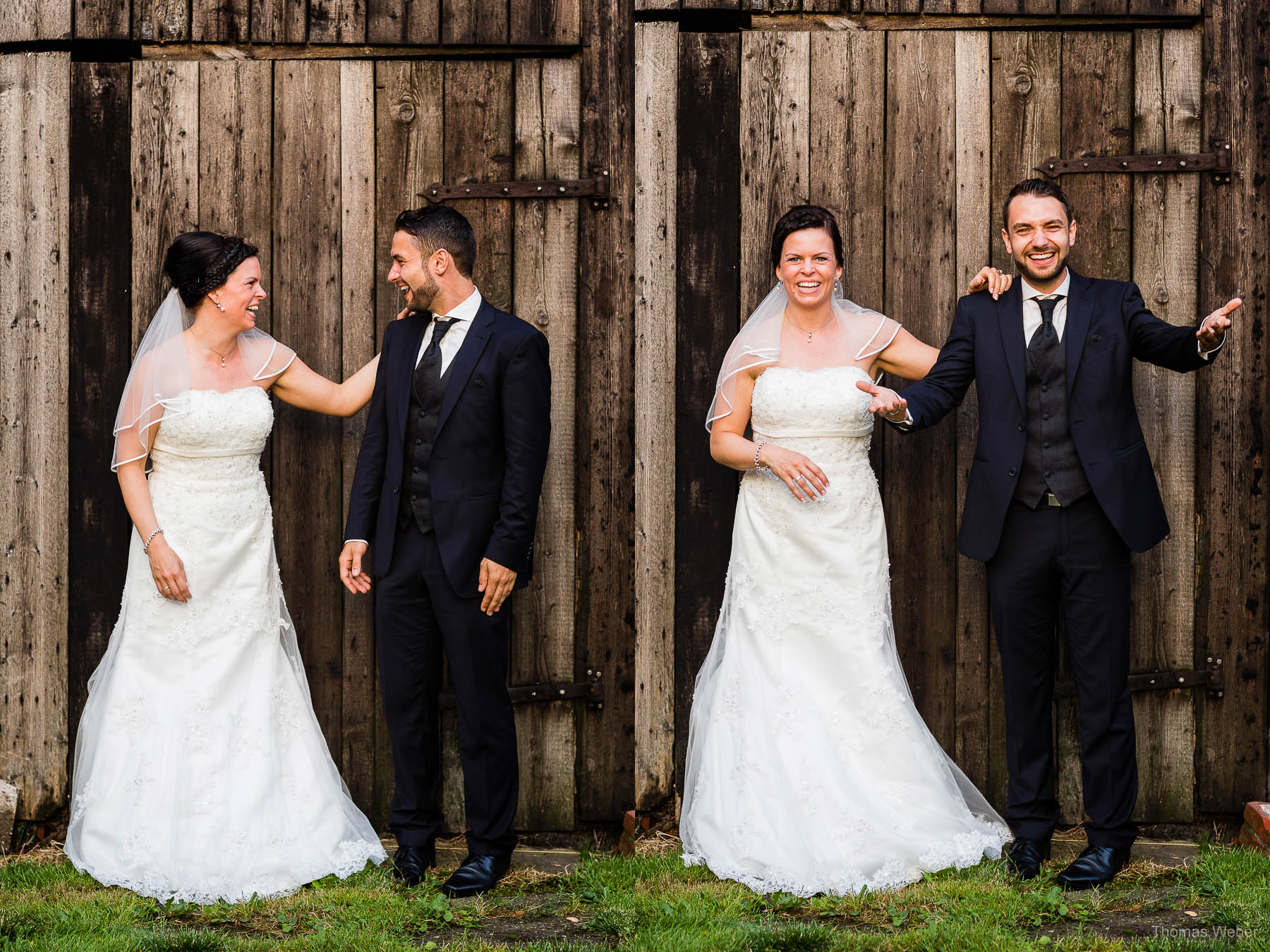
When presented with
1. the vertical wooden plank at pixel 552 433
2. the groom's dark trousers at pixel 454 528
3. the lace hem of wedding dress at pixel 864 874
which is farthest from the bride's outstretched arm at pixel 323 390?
the lace hem of wedding dress at pixel 864 874

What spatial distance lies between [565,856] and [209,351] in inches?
93.6

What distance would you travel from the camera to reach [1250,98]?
189 inches

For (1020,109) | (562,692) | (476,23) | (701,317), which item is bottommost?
(562,692)

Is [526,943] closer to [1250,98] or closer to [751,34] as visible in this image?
[751,34]

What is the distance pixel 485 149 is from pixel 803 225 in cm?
138

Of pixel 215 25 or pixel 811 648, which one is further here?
pixel 215 25

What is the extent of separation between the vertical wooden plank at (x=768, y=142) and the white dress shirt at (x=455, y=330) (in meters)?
1.11

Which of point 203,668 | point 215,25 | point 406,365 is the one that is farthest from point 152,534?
point 215,25

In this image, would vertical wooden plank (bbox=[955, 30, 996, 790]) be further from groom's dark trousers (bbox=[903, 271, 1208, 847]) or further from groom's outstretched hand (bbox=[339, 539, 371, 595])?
groom's outstretched hand (bbox=[339, 539, 371, 595])

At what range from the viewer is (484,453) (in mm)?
4211

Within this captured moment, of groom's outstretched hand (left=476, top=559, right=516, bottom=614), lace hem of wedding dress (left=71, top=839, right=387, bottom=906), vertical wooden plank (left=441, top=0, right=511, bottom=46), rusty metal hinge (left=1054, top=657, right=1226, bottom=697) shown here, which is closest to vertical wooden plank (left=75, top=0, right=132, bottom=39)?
vertical wooden plank (left=441, top=0, right=511, bottom=46)

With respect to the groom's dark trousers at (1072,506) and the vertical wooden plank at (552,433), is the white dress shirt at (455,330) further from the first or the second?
the groom's dark trousers at (1072,506)

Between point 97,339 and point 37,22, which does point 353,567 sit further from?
point 37,22

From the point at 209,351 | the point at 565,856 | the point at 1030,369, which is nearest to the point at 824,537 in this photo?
the point at 1030,369
